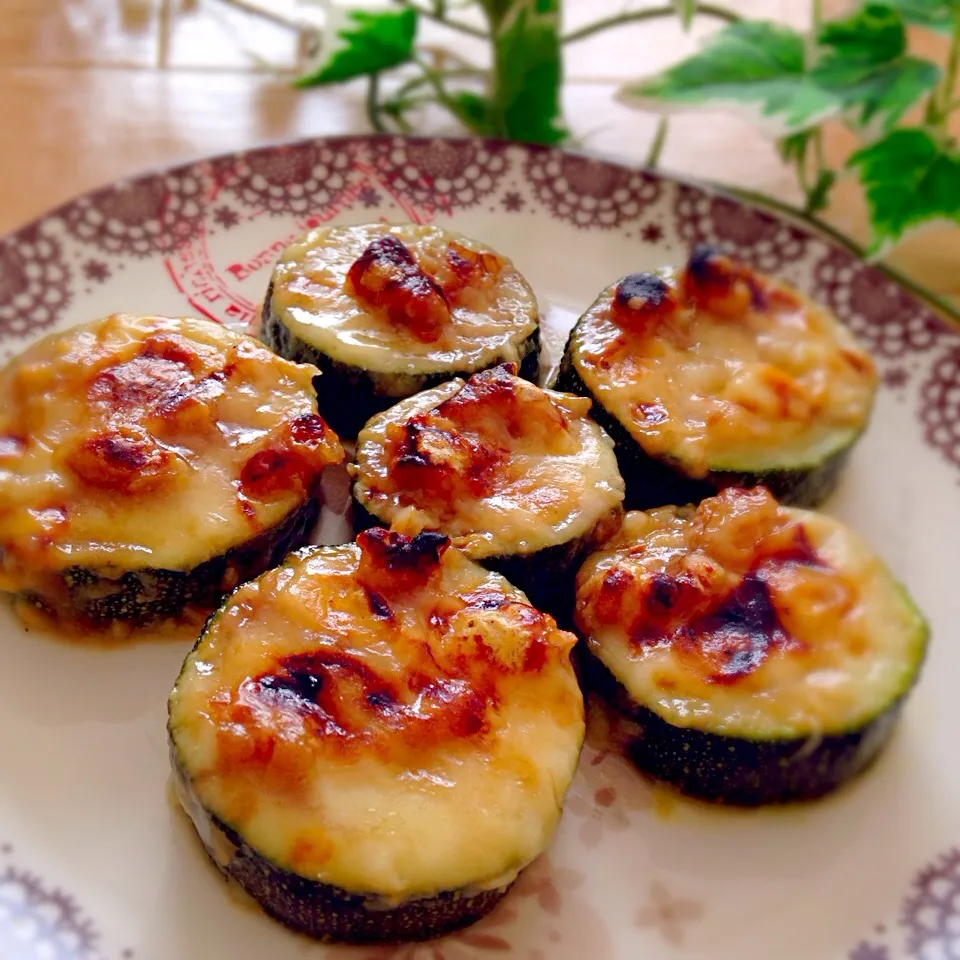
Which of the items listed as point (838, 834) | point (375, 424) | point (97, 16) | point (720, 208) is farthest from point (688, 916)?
point (97, 16)

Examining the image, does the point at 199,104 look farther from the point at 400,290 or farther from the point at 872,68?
the point at 872,68

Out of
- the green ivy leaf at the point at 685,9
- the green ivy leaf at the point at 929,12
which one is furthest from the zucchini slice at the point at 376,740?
the green ivy leaf at the point at 929,12

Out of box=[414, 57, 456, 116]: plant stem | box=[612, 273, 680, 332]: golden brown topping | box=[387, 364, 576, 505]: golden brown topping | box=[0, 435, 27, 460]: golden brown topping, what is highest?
box=[414, 57, 456, 116]: plant stem

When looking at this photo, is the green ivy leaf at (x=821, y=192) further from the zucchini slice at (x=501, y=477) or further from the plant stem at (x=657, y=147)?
the zucchini slice at (x=501, y=477)

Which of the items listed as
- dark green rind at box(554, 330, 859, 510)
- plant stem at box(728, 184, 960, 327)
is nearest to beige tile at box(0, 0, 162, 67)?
plant stem at box(728, 184, 960, 327)

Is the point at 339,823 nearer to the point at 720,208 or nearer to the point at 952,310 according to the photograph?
the point at 720,208

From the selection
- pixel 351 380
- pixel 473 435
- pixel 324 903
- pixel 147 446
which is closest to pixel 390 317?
pixel 351 380

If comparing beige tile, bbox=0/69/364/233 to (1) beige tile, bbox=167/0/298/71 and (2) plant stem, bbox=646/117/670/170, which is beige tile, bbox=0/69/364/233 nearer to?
(1) beige tile, bbox=167/0/298/71
